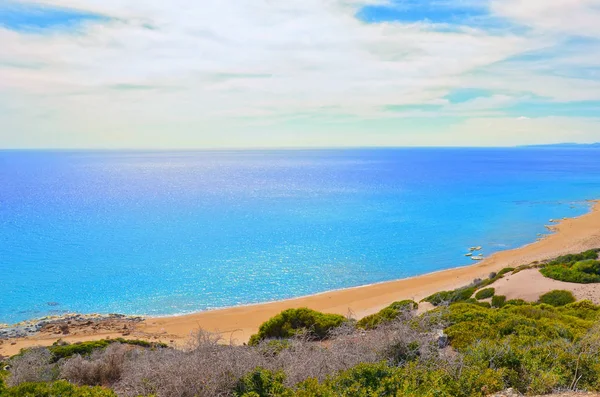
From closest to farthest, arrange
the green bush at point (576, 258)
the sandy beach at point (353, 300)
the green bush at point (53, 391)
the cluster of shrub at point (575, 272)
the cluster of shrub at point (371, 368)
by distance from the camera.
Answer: the green bush at point (53, 391) < the cluster of shrub at point (371, 368) < the sandy beach at point (353, 300) < the cluster of shrub at point (575, 272) < the green bush at point (576, 258)

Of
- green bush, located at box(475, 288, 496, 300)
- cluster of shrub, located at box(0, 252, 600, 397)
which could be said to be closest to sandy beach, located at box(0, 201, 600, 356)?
green bush, located at box(475, 288, 496, 300)

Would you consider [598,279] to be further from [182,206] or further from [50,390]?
[182,206]

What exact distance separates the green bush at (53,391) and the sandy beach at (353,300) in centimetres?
858

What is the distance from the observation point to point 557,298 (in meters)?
22.2

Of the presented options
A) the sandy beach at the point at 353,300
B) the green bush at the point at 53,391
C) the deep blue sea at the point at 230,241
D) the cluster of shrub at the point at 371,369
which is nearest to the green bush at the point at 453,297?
the sandy beach at the point at 353,300

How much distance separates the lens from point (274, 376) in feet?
29.1

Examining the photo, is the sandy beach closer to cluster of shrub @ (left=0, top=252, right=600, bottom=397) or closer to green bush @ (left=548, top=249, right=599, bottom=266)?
green bush @ (left=548, top=249, right=599, bottom=266)

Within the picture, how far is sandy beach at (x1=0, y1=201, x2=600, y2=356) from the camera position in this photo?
23891mm

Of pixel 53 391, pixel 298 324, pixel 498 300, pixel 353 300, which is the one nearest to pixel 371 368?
pixel 53 391

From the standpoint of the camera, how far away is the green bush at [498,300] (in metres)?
22.7

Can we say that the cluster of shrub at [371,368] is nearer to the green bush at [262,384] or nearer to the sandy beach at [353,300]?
the green bush at [262,384]

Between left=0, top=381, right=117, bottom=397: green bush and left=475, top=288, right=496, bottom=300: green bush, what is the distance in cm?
2204

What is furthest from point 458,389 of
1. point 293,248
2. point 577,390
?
point 293,248

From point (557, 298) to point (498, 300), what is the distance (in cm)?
299
